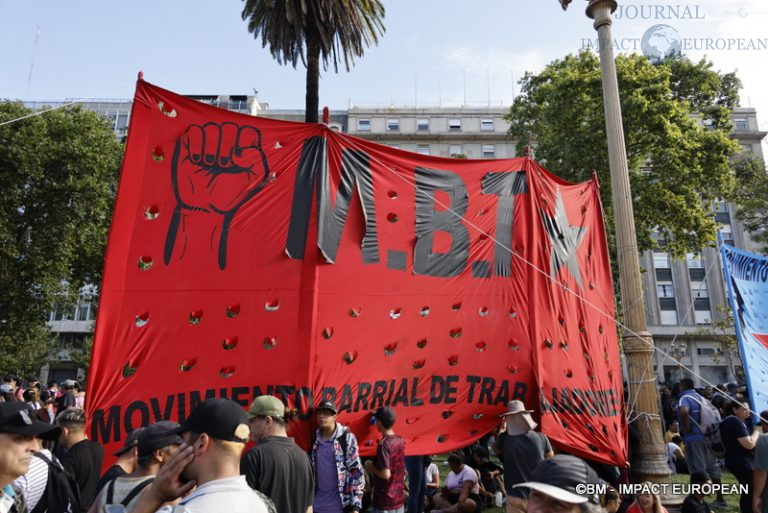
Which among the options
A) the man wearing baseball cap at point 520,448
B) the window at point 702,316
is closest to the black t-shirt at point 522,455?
the man wearing baseball cap at point 520,448

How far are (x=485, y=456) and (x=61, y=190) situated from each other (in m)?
18.5

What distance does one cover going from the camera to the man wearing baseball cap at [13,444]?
8.53ft

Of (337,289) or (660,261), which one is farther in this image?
(660,261)

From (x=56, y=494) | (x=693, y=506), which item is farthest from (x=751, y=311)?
(x=56, y=494)

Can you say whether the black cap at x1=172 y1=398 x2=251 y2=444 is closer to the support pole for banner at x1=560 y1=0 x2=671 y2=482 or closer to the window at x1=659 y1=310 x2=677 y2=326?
the support pole for banner at x1=560 y1=0 x2=671 y2=482

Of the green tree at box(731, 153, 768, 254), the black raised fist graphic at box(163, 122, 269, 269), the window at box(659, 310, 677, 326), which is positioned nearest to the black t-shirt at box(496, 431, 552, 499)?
the black raised fist graphic at box(163, 122, 269, 269)

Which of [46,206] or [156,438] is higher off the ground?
[46,206]

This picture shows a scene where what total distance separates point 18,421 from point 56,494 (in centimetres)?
134

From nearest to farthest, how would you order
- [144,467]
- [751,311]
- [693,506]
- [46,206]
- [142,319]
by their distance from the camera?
[144,467] → [142,319] → [693,506] → [751,311] → [46,206]

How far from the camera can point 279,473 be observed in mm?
3750

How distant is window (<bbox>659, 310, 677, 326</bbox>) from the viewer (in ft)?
154

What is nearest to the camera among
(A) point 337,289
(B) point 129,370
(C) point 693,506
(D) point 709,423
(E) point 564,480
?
(E) point 564,480

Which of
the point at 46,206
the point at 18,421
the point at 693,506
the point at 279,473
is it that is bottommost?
the point at 693,506

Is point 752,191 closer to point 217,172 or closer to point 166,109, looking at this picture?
point 217,172
